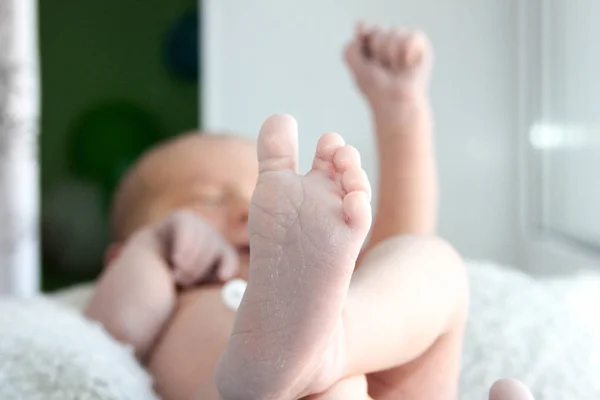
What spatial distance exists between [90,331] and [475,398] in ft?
1.29

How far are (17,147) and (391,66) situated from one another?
0.70m

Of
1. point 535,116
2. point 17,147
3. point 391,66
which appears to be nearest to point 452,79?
point 535,116

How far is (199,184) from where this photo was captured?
3.28ft

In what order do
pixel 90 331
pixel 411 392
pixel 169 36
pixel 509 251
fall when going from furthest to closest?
pixel 169 36, pixel 509 251, pixel 90 331, pixel 411 392

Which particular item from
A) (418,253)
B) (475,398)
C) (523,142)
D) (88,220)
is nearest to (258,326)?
(418,253)

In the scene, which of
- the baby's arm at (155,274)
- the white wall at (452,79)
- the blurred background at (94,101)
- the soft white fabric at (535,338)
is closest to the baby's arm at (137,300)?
the baby's arm at (155,274)

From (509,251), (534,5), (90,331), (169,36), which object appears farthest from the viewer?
(169,36)

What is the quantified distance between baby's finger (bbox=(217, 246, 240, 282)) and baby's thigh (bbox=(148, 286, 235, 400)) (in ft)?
0.13

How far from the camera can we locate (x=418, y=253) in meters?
0.56

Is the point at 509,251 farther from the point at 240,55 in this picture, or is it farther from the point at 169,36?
the point at 169,36

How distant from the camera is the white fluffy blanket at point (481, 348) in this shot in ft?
1.84

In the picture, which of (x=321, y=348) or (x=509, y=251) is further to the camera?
(x=509, y=251)

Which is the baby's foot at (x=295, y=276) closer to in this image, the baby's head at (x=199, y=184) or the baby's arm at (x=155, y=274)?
the baby's arm at (x=155, y=274)

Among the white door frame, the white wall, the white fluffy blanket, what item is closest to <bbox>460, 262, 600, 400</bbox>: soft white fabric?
the white fluffy blanket
